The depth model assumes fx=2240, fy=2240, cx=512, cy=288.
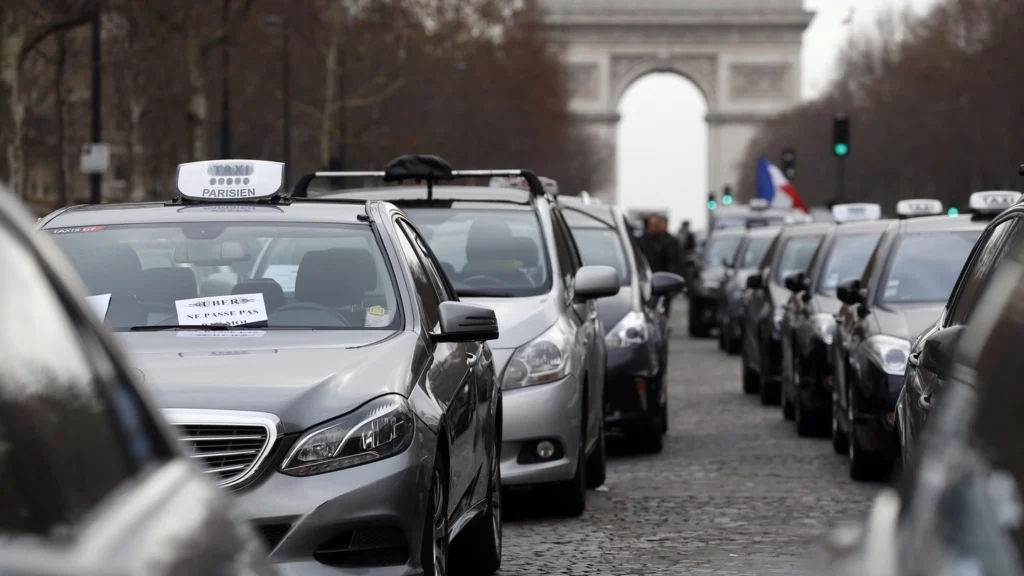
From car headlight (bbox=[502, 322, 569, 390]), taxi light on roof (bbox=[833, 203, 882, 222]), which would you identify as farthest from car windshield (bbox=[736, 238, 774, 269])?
car headlight (bbox=[502, 322, 569, 390])

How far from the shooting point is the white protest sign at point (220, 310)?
6.33 m

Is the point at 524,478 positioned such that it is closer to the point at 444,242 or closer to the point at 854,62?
the point at 444,242

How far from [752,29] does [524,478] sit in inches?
3906

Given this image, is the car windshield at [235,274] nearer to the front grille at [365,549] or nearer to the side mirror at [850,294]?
the front grille at [365,549]

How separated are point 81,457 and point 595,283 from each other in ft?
24.5

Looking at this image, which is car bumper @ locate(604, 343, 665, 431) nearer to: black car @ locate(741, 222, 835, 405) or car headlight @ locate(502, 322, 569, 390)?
car headlight @ locate(502, 322, 569, 390)

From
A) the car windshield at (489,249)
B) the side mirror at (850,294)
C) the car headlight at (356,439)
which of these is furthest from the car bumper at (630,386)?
the car headlight at (356,439)

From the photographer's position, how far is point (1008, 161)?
6512cm

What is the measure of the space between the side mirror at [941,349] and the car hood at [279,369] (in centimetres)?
135

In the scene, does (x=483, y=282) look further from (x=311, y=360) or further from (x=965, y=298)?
(x=311, y=360)

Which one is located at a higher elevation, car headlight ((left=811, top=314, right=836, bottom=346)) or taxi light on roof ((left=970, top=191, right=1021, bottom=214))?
taxi light on roof ((left=970, top=191, right=1021, bottom=214))

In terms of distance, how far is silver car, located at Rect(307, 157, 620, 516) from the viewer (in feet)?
30.4

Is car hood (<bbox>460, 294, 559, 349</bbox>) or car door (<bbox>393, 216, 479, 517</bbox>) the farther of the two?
car hood (<bbox>460, 294, 559, 349</bbox>)

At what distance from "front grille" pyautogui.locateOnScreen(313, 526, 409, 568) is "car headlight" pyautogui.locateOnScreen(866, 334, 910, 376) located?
557cm
